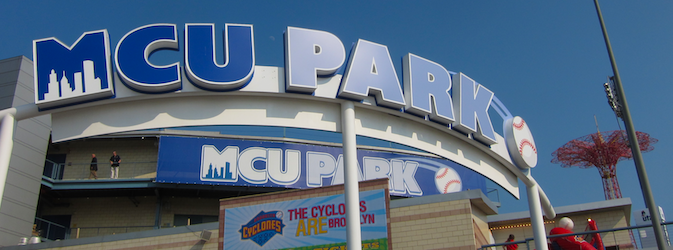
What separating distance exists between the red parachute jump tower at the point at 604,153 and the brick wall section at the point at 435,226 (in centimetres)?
2377

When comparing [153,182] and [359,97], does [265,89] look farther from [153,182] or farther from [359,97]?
[153,182]

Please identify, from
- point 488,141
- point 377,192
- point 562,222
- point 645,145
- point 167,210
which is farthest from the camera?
point 645,145

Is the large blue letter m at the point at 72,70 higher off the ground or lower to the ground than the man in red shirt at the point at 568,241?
higher

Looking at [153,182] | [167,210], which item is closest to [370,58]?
[153,182]

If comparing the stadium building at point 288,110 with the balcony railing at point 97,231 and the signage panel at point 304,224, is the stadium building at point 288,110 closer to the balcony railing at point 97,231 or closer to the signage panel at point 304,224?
the signage panel at point 304,224

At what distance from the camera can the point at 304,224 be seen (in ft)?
56.2

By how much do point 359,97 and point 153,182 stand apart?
18.8 metres

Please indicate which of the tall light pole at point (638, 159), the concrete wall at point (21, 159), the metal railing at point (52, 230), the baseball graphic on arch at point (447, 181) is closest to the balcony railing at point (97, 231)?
the metal railing at point (52, 230)

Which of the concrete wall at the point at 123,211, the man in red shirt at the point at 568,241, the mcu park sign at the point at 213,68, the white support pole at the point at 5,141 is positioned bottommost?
the man in red shirt at the point at 568,241

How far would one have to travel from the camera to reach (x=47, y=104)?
11.0 m

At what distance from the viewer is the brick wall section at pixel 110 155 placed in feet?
94.5

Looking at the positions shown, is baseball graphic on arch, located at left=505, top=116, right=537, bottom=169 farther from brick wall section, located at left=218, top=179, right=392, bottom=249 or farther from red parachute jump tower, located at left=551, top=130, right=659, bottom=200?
red parachute jump tower, located at left=551, top=130, right=659, bottom=200

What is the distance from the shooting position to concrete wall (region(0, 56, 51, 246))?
2237 centimetres

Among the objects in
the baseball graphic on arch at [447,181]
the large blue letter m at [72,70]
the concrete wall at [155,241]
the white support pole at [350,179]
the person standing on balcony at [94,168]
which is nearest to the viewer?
the white support pole at [350,179]
